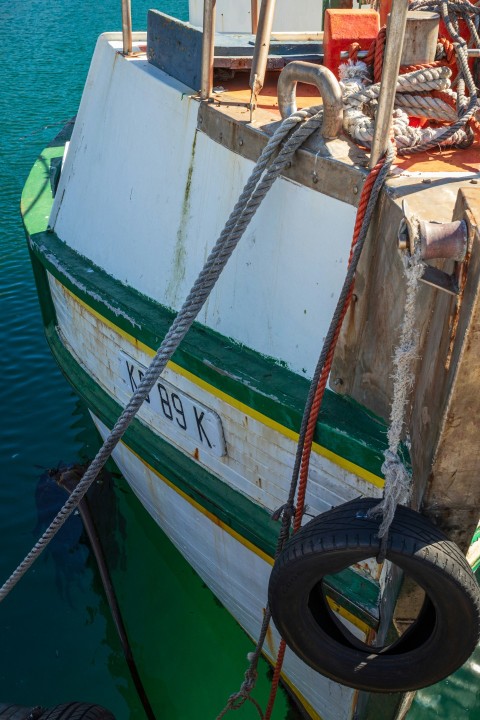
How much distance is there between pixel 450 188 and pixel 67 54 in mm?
18280

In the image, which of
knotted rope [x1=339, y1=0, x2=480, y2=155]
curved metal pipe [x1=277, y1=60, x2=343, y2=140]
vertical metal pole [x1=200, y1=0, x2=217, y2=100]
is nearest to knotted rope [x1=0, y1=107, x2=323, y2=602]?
curved metal pipe [x1=277, y1=60, x2=343, y2=140]

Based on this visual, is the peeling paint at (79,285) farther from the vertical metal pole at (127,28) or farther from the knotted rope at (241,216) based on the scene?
the vertical metal pole at (127,28)

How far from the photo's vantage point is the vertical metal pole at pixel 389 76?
2506 mm

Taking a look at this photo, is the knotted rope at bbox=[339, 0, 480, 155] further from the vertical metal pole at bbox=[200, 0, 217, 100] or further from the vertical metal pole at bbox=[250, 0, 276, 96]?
the vertical metal pole at bbox=[200, 0, 217, 100]

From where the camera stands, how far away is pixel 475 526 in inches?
109

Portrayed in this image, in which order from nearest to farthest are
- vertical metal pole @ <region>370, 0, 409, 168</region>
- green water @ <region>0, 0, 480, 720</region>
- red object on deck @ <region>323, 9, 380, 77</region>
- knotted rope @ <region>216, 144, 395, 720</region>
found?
vertical metal pole @ <region>370, 0, 409, 168</region>, knotted rope @ <region>216, 144, 395, 720</region>, red object on deck @ <region>323, 9, 380, 77</region>, green water @ <region>0, 0, 480, 720</region>

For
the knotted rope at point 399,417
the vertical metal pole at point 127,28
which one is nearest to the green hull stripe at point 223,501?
the knotted rope at point 399,417

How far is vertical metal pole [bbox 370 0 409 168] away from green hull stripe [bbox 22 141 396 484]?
3.28 ft

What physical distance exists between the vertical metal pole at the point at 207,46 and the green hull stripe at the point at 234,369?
3.73ft

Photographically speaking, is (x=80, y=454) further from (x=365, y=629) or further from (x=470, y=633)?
(x=470, y=633)

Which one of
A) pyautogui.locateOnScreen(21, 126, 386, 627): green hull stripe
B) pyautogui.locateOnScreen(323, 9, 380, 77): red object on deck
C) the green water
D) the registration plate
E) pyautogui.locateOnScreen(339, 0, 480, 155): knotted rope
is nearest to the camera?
pyautogui.locateOnScreen(21, 126, 386, 627): green hull stripe

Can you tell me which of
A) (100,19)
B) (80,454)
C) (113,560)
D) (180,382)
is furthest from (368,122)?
(100,19)

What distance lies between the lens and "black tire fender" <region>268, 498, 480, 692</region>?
2541mm

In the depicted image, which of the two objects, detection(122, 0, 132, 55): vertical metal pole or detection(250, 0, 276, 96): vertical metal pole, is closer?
detection(250, 0, 276, 96): vertical metal pole
